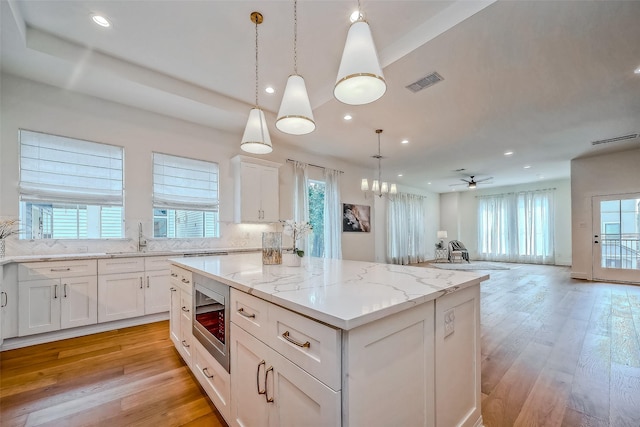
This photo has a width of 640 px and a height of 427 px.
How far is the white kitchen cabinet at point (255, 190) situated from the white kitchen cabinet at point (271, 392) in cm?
324

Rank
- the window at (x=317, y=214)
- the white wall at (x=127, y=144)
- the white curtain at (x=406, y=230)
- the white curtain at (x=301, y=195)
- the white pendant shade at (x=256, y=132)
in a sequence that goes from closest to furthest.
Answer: the white pendant shade at (x=256, y=132) → the white wall at (x=127, y=144) → the white curtain at (x=301, y=195) → the window at (x=317, y=214) → the white curtain at (x=406, y=230)

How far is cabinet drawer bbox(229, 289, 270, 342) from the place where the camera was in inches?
47.6

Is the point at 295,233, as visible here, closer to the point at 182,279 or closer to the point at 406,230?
the point at 182,279

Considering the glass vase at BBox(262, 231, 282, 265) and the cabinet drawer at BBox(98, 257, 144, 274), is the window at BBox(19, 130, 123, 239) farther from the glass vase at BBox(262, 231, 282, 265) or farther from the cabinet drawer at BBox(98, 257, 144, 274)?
the glass vase at BBox(262, 231, 282, 265)

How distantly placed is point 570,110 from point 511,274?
4.53 meters

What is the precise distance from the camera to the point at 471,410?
1.49 metres

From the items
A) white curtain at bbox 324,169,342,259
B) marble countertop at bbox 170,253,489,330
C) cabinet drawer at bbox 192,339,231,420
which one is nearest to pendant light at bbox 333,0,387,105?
marble countertop at bbox 170,253,489,330

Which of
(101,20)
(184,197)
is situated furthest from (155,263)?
(101,20)

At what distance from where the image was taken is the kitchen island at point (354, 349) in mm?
888

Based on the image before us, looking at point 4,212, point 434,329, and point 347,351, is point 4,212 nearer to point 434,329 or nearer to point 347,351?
point 347,351

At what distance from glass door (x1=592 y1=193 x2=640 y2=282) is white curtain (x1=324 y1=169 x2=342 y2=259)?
5.86 m

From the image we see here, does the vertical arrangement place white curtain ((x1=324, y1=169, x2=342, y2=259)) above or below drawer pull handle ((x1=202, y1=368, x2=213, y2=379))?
above

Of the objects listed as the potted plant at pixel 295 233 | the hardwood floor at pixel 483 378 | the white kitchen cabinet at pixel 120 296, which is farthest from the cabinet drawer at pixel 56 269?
the potted plant at pixel 295 233

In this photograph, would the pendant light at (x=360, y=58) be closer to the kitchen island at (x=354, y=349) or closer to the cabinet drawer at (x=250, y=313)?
the kitchen island at (x=354, y=349)
